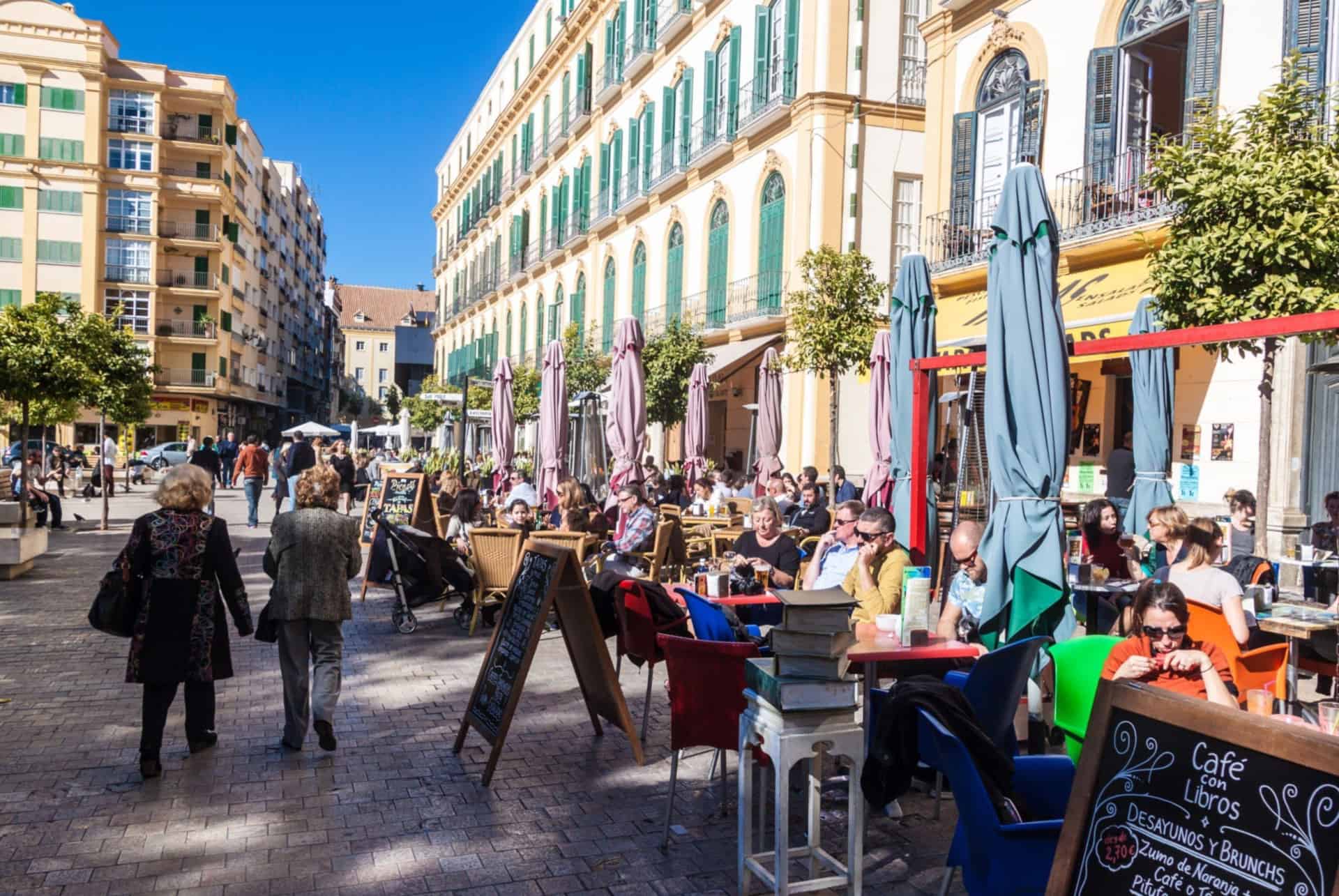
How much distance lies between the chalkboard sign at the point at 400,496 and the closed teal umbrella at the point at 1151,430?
7.96 m

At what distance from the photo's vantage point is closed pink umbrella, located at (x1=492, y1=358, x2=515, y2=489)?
16.6 metres

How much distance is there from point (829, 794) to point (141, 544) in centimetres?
373

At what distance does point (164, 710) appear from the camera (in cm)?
520

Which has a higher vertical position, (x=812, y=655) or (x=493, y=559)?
(x=812, y=655)

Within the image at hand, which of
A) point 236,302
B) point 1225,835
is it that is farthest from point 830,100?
point 236,302

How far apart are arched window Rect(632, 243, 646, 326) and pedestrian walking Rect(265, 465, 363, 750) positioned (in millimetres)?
22108

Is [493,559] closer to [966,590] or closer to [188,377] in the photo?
[966,590]

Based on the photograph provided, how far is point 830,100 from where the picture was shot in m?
19.9

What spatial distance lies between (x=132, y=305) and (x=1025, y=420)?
50.8m

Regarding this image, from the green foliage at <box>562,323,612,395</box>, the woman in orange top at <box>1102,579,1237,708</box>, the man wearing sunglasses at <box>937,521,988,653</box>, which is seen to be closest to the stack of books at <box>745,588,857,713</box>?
the woman in orange top at <box>1102,579,1237,708</box>

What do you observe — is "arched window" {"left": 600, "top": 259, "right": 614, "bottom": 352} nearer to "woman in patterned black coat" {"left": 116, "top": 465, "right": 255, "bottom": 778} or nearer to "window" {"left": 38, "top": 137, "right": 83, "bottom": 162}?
"woman in patterned black coat" {"left": 116, "top": 465, "right": 255, "bottom": 778}

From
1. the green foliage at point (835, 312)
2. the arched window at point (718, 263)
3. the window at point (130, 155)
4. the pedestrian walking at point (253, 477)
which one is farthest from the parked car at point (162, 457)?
the green foliage at point (835, 312)

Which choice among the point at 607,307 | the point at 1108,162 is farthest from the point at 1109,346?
the point at 607,307

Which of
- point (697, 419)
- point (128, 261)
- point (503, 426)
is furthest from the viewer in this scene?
point (128, 261)
